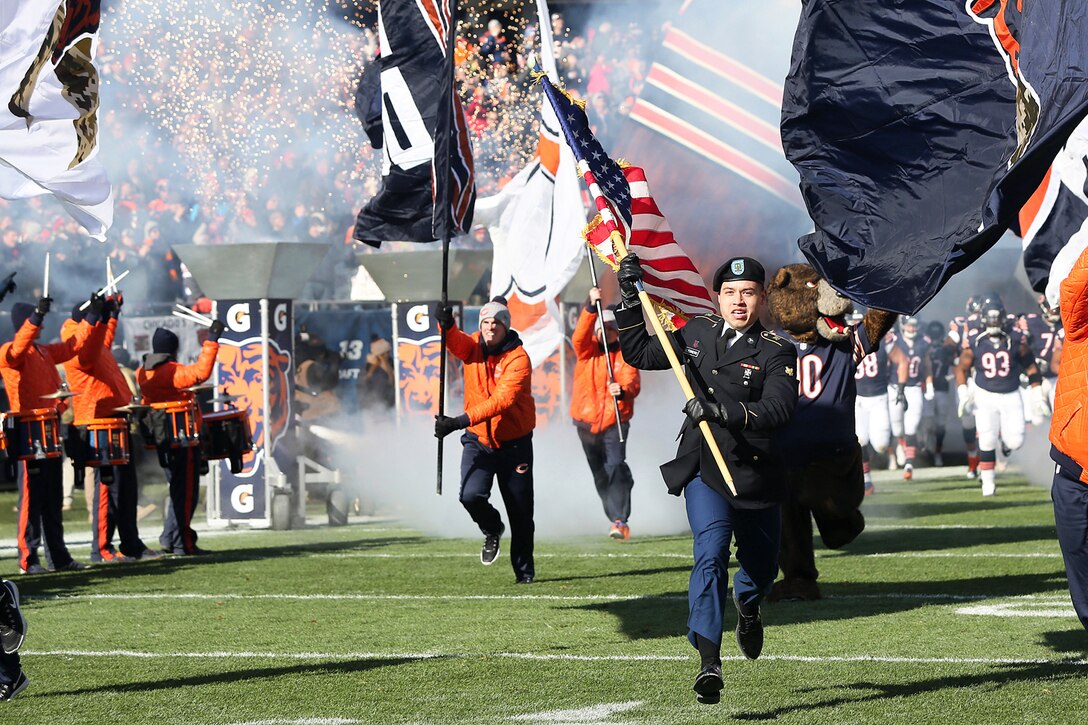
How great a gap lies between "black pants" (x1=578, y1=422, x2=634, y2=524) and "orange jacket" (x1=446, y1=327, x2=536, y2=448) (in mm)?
3551

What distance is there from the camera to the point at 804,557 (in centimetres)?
1055

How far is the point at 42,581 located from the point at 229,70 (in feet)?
62.8

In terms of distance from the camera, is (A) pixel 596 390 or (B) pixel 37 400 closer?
(B) pixel 37 400

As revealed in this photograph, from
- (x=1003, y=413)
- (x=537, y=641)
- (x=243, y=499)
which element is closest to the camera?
(x=537, y=641)

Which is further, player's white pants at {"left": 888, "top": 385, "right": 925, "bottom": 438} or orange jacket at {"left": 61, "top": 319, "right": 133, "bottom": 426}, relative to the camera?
player's white pants at {"left": 888, "top": 385, "right": 925, "bottom": 438}

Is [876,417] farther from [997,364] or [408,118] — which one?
[408,118]

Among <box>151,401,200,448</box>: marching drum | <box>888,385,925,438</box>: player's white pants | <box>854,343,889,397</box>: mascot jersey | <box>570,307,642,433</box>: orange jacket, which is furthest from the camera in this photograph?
<box>888,385,925,438</box>: player's white pants

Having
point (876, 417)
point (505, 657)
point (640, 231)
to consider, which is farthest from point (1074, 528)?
point (876, 417)

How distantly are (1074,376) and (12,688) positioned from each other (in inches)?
177

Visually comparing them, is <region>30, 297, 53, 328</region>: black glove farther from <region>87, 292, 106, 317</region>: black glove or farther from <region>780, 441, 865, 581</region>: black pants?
<region>780, 441, 865, 581</region>: black pants

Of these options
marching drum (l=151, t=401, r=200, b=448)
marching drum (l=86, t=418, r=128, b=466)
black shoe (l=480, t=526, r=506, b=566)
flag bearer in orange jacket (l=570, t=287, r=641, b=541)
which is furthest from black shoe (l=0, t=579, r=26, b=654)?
flag bearer in orange jacket (l=570, t=287, r=641, b=541)

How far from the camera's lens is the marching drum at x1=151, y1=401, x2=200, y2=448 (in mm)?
14680

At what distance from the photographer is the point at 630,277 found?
7320mm

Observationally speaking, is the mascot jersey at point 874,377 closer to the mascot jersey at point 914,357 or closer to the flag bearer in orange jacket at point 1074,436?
the mascot jersey at point 914,357
